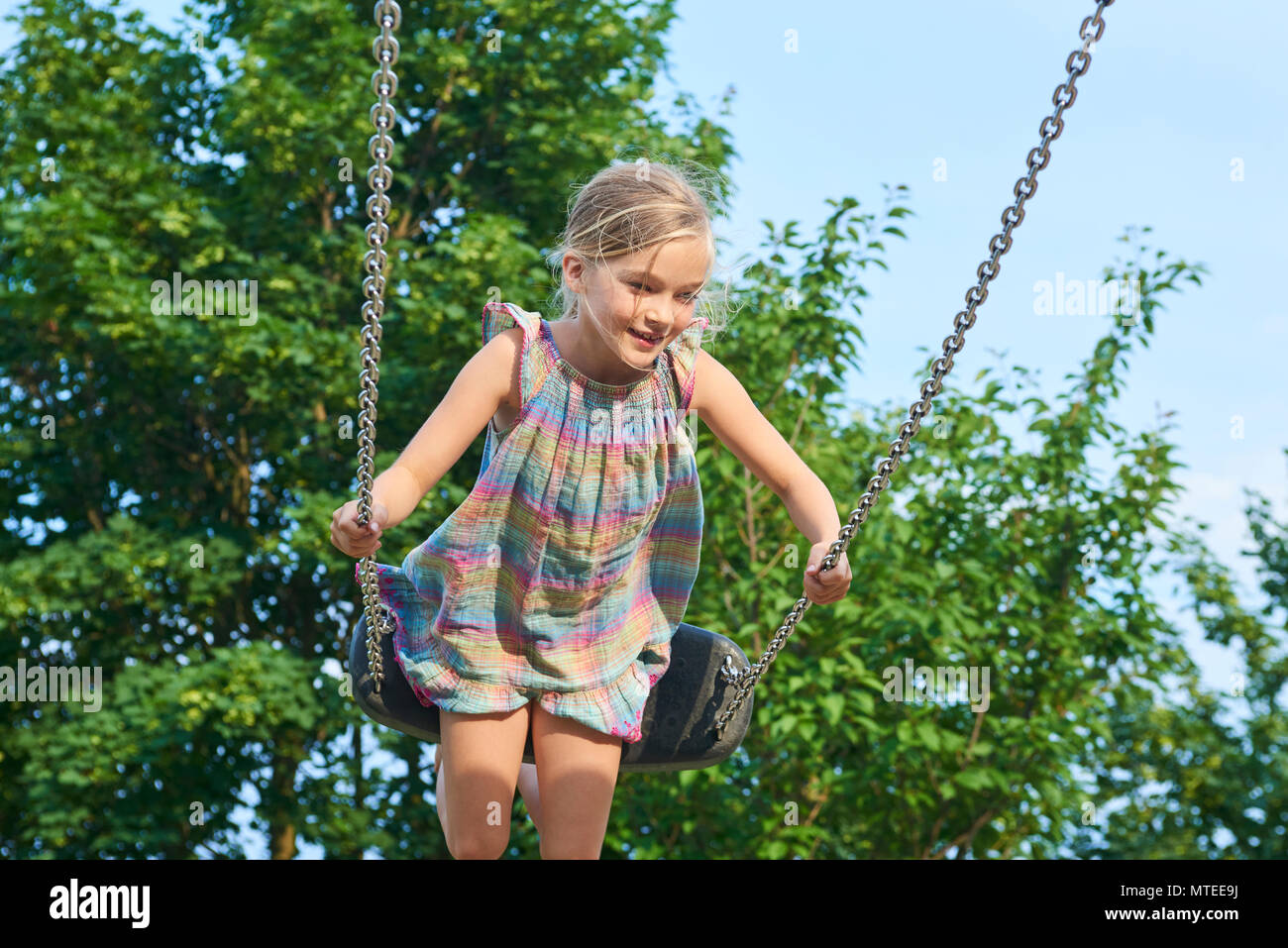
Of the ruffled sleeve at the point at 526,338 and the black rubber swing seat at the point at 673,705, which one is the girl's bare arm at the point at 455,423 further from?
the black rubber swing seat at the point at 673,705

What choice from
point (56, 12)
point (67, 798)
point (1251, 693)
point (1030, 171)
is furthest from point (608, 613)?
point (1251, 693)

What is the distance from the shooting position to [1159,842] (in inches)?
496

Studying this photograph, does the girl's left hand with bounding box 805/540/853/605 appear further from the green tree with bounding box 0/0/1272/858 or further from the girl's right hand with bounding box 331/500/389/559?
the green tree with bounding box 0/0/1272/858

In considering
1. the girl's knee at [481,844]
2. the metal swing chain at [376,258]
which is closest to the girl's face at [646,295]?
the metal swing chain at [376,258]

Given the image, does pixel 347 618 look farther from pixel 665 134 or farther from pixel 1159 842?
pixel 1159 842

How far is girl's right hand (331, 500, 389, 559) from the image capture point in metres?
2.26

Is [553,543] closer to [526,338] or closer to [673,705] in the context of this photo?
[526,338]

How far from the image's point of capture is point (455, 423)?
2.51 metres

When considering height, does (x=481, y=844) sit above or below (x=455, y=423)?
below

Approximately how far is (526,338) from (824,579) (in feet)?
2.43

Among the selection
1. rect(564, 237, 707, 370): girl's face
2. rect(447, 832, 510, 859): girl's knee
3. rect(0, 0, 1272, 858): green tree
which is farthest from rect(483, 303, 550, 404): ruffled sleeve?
rect(0, 0, 1272, 858): green tree

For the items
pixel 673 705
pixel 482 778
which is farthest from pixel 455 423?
pixel 673 705
